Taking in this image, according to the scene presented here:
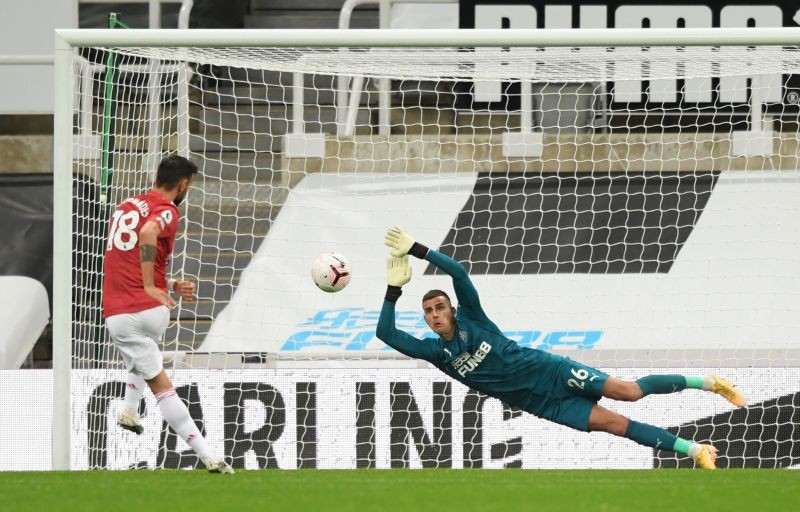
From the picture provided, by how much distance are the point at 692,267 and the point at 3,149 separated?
6362mm

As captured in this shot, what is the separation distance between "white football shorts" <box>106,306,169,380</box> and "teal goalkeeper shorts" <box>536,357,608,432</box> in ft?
8.25

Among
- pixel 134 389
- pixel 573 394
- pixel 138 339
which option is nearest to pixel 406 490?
pixel 138 339

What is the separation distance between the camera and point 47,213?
37.6ft

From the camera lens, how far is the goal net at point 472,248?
943 cm

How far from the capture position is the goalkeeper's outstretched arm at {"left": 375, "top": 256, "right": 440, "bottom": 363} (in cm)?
807

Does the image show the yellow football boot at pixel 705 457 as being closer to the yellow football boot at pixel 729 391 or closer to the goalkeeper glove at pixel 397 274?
the yellow football boot at pixel 729 391

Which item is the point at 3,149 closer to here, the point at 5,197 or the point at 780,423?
the point at 5,197

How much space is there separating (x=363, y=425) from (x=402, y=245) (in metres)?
1.96

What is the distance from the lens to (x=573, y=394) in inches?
328

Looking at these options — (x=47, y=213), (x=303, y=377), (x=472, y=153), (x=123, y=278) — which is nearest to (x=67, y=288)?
(x=123, y=278)

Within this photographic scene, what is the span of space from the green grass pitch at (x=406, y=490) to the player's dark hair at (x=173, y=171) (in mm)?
1592

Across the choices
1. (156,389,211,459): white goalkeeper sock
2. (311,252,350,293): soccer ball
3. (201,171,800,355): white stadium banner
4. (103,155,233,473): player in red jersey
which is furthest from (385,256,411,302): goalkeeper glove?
(201,171,800,355): white stadium banner

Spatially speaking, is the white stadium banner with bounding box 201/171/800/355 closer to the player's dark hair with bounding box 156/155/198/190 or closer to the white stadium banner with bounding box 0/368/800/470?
the white stadium banner with bounding box 0/368/800/470

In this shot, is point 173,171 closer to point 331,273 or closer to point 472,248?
point 331,273
